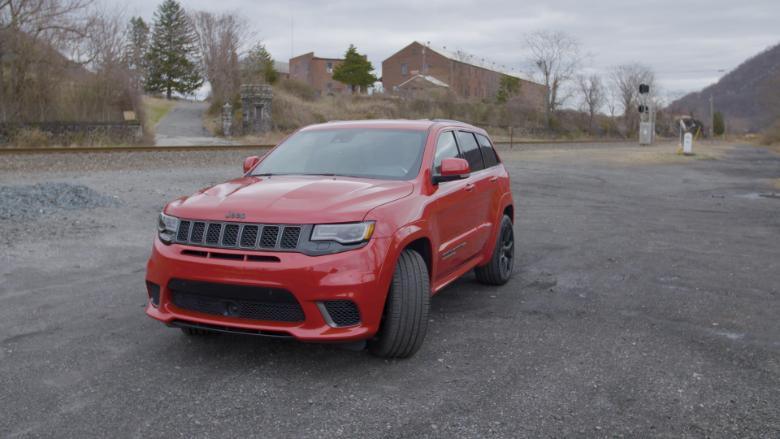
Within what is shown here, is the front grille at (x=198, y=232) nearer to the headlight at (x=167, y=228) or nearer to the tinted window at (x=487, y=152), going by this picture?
the headlight at (x=167, y=228)

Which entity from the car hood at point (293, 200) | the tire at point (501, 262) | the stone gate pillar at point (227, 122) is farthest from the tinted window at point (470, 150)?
the stone gate pillar at point (227, 122)

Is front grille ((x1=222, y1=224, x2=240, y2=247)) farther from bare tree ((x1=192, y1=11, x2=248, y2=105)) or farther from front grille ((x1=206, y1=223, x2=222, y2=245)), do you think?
bare tree ((x1=192, y1=11, x2=248, y2=105))

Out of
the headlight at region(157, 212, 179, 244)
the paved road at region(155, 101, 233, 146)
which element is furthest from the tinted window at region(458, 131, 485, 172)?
the paved road at region(155, 101, 233, 146)

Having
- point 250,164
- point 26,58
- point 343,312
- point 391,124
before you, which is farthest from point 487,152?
point 26,58

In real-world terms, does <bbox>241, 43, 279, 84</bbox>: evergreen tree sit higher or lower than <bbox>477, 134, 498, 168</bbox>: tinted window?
higher

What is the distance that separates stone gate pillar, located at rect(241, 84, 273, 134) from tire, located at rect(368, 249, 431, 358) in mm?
32727

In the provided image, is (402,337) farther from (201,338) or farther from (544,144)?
(544,144)

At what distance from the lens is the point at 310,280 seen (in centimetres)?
417

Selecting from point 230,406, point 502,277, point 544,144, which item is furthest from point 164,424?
point 544,144

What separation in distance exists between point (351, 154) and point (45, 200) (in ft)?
25.9

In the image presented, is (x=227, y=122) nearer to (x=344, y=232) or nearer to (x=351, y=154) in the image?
(x=351, y=154)

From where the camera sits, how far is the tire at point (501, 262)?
22.4 ft

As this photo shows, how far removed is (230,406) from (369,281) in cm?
106

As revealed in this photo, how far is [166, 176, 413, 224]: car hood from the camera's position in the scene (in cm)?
434
